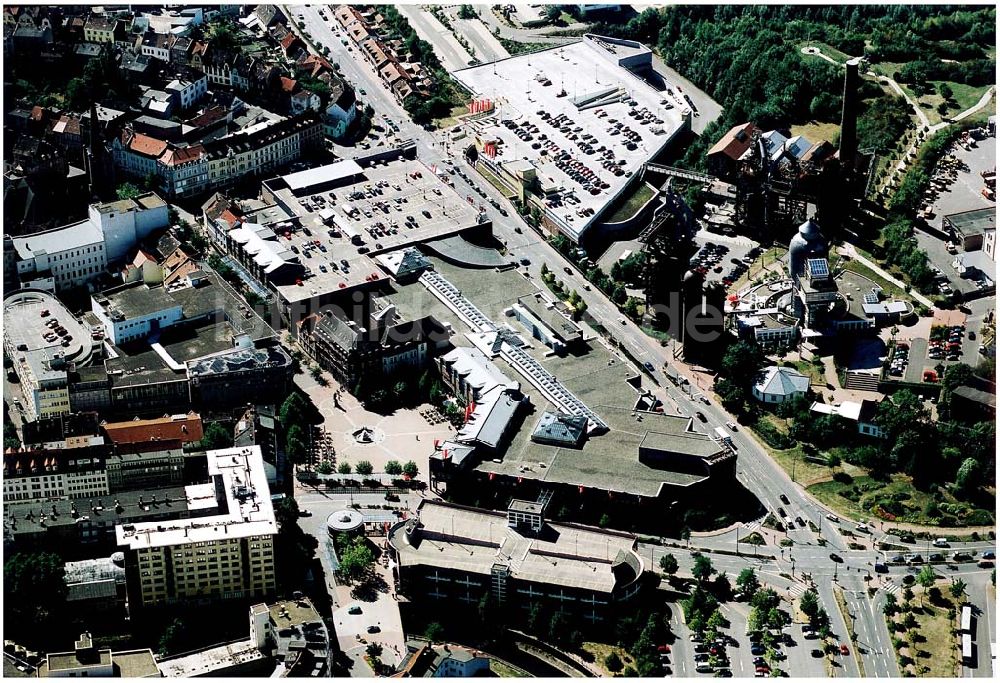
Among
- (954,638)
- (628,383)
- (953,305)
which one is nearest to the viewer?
(954,638)

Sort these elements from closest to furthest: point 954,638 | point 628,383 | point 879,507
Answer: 1. point 954,638
2. point 879,507
3. point 628,383

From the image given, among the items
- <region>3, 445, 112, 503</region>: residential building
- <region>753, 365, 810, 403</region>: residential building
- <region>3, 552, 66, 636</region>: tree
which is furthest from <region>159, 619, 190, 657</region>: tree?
<region>753, 365, 810, 403</region>: residential building

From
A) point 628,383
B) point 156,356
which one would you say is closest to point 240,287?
point 156,356

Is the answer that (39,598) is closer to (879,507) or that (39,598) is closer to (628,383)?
(628,383)

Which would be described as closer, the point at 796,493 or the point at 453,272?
the point at 796,493

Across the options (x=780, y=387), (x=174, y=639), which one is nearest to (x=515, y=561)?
(x=174, y=639)

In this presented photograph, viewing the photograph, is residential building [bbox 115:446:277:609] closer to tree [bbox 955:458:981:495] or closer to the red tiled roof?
the red tiled roof

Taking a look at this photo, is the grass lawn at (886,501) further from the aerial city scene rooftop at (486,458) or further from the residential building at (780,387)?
the residential building at (780,387)

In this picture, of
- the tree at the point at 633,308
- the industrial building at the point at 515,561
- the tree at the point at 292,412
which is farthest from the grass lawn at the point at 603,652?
the tree at the point at 633,308
